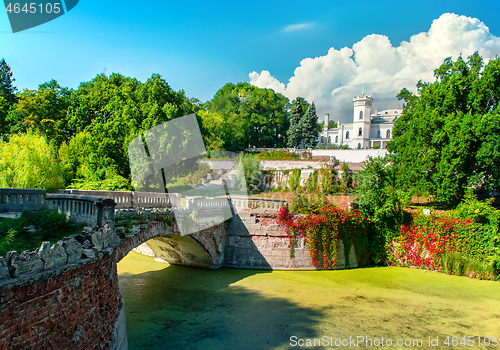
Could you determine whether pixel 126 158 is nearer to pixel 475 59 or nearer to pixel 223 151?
pixel 223 151

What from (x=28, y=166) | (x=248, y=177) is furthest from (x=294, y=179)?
(x=28, y=166)

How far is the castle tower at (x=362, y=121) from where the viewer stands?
63156mm

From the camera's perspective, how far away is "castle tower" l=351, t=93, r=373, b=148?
6316cm

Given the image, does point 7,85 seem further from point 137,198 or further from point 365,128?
point 365,128

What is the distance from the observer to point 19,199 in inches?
348

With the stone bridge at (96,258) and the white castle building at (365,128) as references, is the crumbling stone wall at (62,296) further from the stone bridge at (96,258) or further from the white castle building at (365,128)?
the white castle building at (365,128)

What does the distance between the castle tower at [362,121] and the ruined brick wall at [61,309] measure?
204ft

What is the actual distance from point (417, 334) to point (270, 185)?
22419 mm

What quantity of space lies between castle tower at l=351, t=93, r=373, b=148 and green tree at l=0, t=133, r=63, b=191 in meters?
56.3

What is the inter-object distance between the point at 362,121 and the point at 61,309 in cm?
6496

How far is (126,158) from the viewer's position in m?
23.1

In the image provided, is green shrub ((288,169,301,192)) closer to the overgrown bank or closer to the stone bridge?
the overgrown bank

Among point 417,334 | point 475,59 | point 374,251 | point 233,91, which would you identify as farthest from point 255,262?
point 233,91

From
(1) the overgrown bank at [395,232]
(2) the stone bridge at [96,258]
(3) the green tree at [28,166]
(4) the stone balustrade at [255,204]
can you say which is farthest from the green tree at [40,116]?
(1) the overgrown bank at [395,232]
